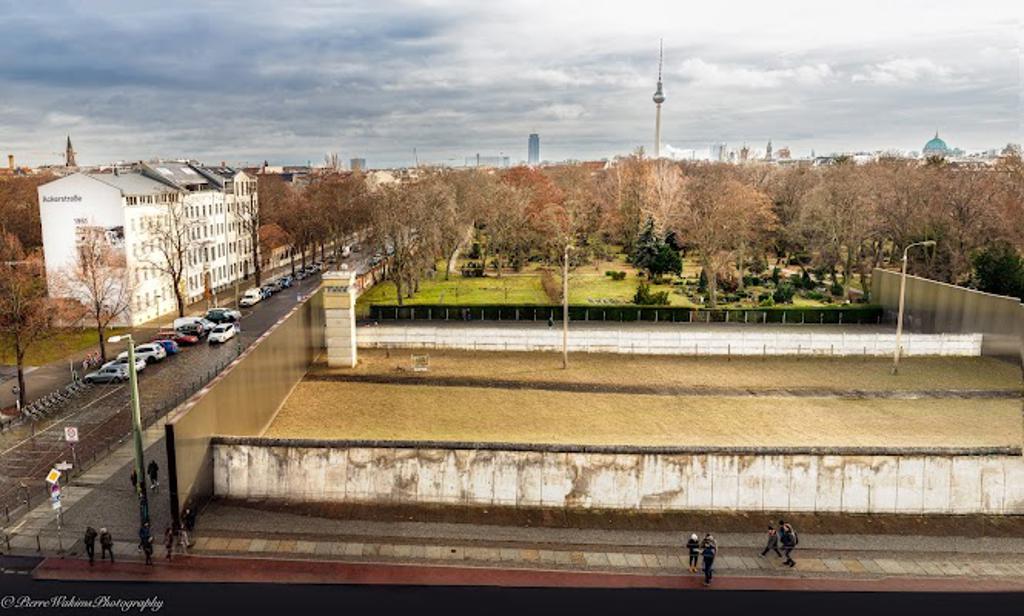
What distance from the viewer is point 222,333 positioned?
46.6m

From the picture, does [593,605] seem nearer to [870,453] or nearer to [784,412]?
[870,453]

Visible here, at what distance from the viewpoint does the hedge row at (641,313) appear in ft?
171

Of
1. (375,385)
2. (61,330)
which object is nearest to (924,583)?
(375,385)

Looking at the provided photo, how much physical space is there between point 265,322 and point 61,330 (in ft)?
42.6

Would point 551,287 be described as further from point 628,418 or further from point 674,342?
point 628,418

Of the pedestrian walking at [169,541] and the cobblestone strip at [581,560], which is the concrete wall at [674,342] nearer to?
the cobblestone strip at [581,560]

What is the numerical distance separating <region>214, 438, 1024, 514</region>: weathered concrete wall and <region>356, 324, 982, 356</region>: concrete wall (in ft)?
63.7

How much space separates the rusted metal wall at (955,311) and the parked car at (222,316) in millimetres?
48623

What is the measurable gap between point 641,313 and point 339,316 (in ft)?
80.1

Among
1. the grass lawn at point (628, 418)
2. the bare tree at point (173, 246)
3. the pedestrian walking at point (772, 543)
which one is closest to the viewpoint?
the pedestrian walking at point (772, 543)

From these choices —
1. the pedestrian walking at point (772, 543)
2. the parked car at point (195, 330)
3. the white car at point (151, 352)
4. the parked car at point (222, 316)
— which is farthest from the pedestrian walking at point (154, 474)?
the parked car at point (222, 316)

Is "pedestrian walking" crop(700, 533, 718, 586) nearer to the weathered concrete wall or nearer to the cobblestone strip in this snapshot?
the cobblestone strip

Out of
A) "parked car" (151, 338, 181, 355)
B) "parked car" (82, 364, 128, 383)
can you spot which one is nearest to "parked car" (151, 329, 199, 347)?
"parked car" (151, 338, 181, 355)

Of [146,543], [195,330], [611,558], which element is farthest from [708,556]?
[195,330]
